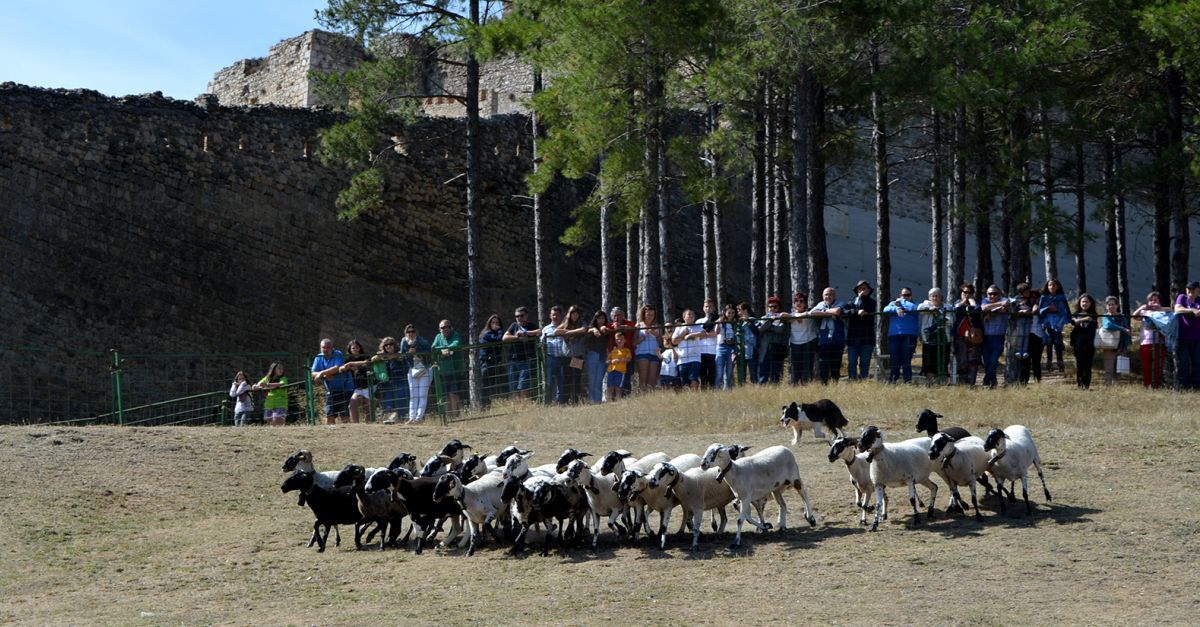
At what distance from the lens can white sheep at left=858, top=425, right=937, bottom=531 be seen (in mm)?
11469

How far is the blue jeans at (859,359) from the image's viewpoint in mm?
18906

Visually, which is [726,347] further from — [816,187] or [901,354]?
[816,187]

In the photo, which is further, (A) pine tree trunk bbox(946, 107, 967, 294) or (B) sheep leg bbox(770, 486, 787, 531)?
(A) pine tree trunk bbox(946, 107, 967, 294)

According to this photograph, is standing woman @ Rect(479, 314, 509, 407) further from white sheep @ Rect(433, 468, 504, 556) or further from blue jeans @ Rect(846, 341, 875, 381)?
white sheep @ Rect(433, 468, 504, 556)

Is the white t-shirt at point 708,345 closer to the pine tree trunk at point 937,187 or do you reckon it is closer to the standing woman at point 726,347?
the standing woman at point 726,347

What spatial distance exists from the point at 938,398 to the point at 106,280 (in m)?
17.4

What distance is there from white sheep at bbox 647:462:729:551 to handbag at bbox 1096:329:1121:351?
996cm

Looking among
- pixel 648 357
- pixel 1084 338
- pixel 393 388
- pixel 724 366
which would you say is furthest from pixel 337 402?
pixel 1084 338

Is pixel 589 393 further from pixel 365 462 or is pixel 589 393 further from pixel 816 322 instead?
pixel 365 462

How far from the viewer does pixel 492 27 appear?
949 inches

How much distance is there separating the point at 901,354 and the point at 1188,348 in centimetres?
386

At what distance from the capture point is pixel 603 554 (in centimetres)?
1138

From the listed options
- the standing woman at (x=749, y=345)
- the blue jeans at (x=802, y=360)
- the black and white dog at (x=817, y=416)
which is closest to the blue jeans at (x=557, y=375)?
the standing woman at (x=749, y=345)

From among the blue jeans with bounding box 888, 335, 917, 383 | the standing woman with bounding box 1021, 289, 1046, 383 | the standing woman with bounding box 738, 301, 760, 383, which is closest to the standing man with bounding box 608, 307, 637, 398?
the standing woman with bounding box 738, 301, 760, 383
